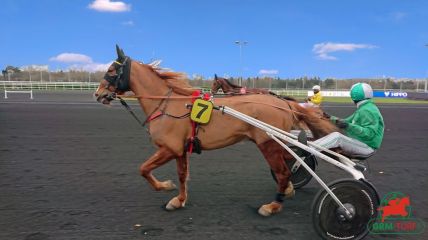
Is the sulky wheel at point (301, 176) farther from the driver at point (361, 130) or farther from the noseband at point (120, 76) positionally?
the noseband at point (120, 76)

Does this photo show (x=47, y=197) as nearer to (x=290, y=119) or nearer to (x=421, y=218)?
(x=290, y=119)

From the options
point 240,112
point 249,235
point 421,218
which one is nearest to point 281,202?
point 249,235

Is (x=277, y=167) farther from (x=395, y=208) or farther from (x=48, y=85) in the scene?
(x=48, y=85)

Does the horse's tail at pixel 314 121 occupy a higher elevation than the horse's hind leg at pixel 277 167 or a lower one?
higher

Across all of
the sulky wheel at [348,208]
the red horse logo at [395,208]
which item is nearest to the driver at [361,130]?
the sulky wheel at [348,208]

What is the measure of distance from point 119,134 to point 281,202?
718 cm

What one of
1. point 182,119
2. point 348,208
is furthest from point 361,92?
point 182,119

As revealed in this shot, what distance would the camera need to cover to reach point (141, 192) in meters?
5.35

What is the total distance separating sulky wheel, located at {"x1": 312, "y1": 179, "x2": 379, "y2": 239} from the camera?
3.78 meters

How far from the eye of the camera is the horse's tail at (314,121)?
4703mm

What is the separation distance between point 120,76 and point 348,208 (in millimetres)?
3079

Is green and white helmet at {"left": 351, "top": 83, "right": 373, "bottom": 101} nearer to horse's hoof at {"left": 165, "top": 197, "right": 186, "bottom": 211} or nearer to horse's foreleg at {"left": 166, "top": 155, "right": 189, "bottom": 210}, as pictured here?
horse's foreleg at {"left": 166, "top": 155, "right": 189, "bottom": 210}

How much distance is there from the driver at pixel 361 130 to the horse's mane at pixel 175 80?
1783 millimetres

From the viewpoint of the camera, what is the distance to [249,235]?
3.96 metres
